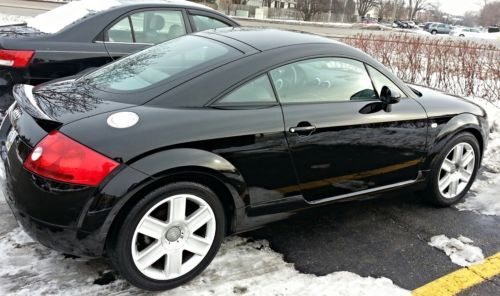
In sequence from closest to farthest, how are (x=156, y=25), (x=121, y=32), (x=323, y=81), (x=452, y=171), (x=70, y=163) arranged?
(x=70, y=163)
(x=323, y=81)
(x=452, y=171)
(x=121, y=32)
(x=156, y=25)

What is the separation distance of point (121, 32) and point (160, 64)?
213 centimetres

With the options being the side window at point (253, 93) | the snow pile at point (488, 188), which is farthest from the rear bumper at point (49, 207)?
the snow pile at point (488, 188)

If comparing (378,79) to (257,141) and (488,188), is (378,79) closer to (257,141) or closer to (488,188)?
(257,141)

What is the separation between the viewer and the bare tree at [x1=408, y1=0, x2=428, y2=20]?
94.0 m

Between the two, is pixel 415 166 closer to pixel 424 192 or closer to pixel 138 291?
pixel 424 192

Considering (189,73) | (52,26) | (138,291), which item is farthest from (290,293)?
(52,26)

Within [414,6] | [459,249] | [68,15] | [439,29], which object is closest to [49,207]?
[459,249]

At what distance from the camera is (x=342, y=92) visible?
3.36 m

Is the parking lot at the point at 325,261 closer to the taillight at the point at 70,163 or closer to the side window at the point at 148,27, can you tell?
the taillight at the point at 70,163

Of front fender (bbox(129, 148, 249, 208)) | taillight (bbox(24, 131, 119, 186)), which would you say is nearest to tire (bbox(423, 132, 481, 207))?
front fender (bbox(129, 148, 249, 208))

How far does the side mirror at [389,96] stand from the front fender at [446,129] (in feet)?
1.73

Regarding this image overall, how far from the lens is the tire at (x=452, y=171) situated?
154 inches

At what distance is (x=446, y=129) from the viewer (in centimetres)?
386

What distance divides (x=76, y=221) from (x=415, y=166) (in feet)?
8.64
